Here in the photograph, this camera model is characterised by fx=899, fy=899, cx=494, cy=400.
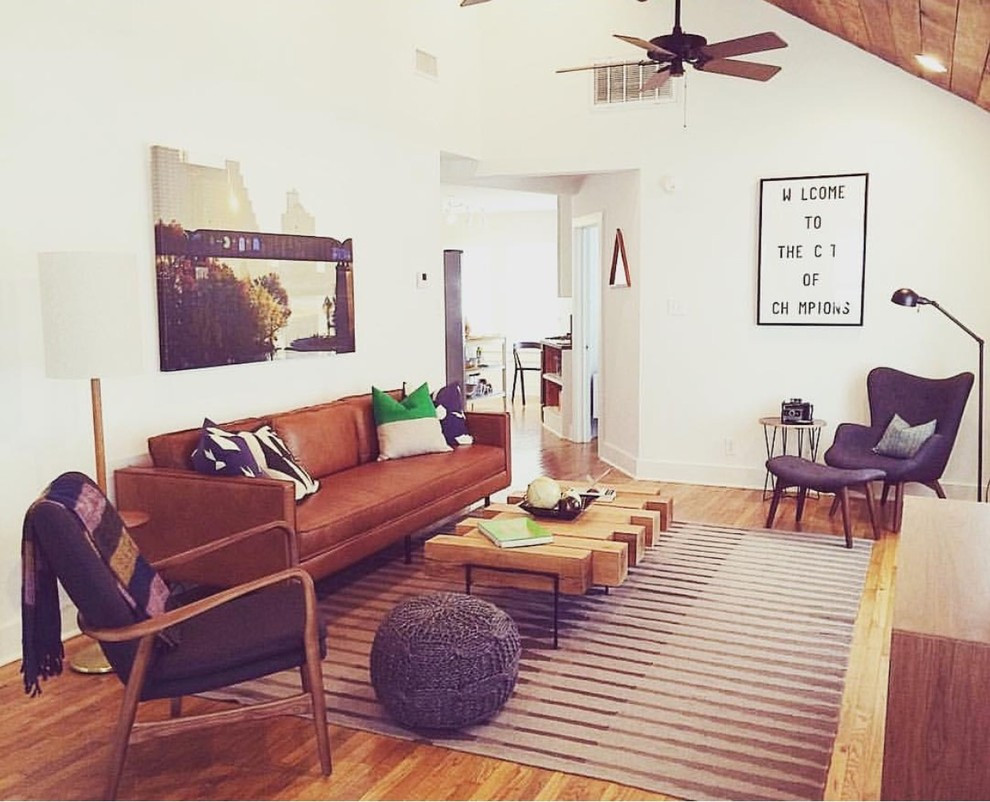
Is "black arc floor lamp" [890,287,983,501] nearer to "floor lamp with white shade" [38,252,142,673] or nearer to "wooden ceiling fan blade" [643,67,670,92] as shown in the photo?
"wooden ceiling fan blade" [643,67,670,92]

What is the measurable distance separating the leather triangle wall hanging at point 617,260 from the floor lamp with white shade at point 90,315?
409 centimetres

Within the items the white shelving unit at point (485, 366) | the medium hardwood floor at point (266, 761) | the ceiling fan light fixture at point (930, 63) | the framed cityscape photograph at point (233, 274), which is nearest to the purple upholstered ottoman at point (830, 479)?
the medium hardwood floor at point (266, 761)

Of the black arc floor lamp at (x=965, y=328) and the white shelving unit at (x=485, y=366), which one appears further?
the white shelving unit at (x=485, y=366)

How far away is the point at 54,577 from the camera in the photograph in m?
2.52

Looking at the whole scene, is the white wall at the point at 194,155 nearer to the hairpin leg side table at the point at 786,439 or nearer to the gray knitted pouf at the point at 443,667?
the gray knitted pouf at the point at 443,667

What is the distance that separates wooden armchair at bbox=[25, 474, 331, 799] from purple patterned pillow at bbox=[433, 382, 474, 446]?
271 centimetres

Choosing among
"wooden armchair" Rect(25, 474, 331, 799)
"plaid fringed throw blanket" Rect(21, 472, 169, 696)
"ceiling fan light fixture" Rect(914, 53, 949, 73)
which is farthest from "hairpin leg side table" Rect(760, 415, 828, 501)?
"plaid fringed throw blanket" Rect(21, 472, 169, 696)

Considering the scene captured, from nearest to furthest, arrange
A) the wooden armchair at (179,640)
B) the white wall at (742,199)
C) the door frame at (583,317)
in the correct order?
the wooden armchair at (179,640) < the white wall at (742,199) < the door frame at (583,317)

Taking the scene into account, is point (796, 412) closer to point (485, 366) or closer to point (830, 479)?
point (830, 479)

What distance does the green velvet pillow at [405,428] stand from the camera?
17.1ft

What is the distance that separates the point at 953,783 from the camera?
186cm

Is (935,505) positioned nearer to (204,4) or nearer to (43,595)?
(43,595)

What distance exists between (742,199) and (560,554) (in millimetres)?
3621

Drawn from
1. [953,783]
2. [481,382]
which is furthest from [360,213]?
[481,382]
